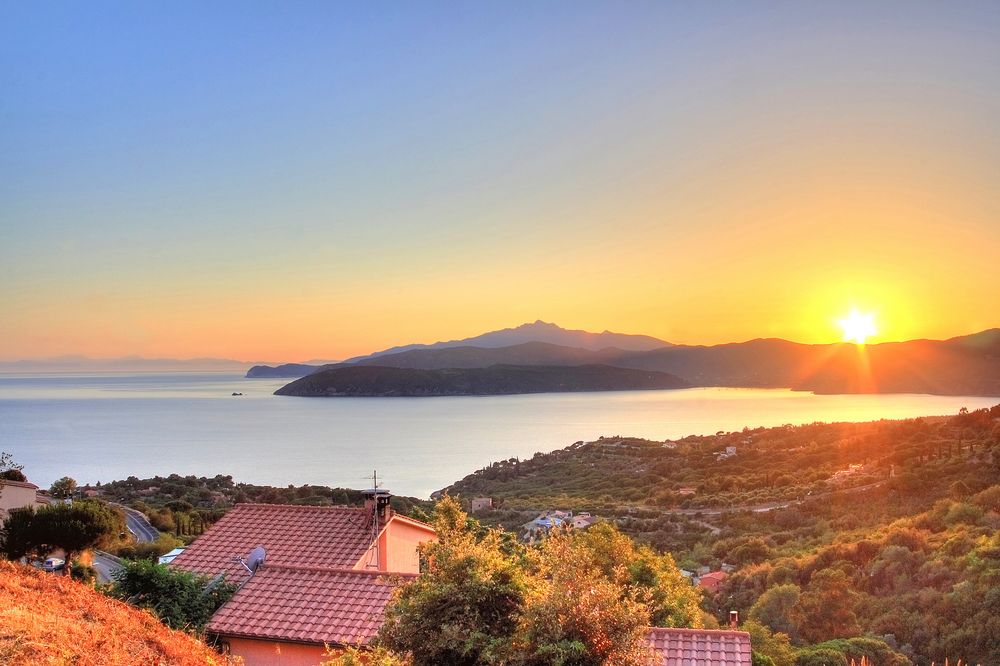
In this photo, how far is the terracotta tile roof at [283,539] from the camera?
12875 mm

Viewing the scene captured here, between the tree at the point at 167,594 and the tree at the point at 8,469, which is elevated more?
the tree at the point at 8,469

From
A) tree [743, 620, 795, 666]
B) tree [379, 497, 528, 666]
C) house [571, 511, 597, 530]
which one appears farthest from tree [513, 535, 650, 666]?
house [571, 511, 597, 530]

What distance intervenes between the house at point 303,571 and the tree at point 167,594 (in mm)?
591

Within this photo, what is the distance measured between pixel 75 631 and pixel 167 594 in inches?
147

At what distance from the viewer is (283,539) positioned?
1370 cm

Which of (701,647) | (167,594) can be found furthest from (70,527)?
(701,647)

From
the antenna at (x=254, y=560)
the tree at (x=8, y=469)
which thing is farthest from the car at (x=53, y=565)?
the tree at (x=8, y=469)

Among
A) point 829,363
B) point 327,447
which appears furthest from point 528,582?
point 829,363

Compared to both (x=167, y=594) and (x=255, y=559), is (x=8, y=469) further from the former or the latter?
(x=167, y=594)

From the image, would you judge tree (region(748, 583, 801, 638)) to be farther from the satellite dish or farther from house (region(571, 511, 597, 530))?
house (region(571, 511, 597, 530))

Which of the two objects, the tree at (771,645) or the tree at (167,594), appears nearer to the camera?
the tree at (167,594)

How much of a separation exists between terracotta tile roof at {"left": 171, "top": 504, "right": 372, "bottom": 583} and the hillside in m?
3.74

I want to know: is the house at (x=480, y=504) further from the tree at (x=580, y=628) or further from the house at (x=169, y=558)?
the tree at (x=580, y=628)

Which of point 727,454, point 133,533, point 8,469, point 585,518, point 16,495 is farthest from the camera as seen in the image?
point 727,454
